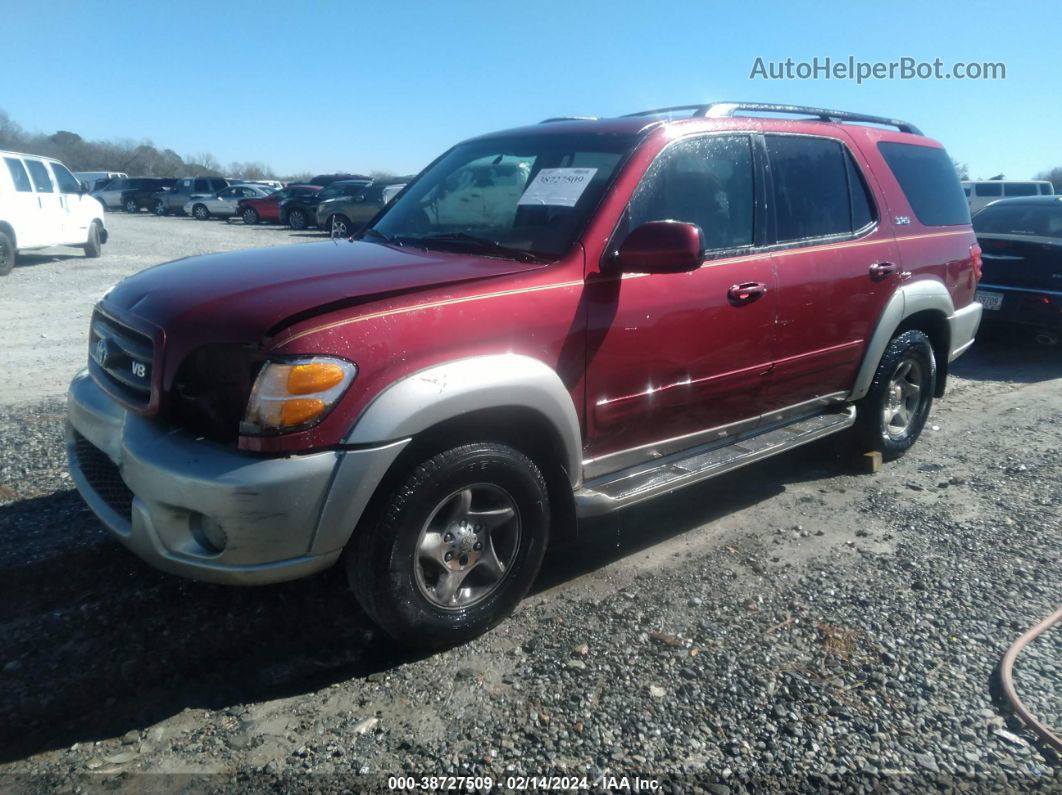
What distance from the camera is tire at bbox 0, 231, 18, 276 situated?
1296cm

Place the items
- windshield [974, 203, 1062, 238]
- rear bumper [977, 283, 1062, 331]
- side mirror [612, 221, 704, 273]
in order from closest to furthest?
1. side mirror [612, 221, 704, 273]
2. rear bumper [977, 283, 1062, 331]
3. windshield [974, 203, 1062, 238]

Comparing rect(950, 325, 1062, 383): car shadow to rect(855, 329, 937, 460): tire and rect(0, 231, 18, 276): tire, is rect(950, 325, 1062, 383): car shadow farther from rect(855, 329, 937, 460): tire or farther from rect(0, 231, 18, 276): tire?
rect(0, 231, 18, 276): tire

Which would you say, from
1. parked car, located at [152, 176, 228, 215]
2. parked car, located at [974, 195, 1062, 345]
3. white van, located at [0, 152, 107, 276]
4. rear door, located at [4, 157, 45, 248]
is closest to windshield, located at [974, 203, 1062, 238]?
parked car, located at [974, 195, 1062, 345]

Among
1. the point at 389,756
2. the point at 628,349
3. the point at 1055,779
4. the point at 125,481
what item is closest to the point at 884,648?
the point at 1055,779

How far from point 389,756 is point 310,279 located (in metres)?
1.65

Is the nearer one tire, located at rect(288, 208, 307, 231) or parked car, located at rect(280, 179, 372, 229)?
parked car, located at rect(280, 179, 372, 229)

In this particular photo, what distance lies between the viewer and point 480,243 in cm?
360

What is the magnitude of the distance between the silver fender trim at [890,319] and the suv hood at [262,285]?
2437 millimetres

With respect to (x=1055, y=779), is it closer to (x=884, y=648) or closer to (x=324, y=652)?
(x=884, y=648)

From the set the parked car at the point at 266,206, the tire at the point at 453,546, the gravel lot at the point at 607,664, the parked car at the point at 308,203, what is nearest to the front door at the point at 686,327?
the tire at the point at 453,546

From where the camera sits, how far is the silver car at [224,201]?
31.8 metres

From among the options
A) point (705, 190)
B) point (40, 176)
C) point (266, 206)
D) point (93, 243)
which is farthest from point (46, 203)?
point (266, 206)

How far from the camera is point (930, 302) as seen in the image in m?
5.05

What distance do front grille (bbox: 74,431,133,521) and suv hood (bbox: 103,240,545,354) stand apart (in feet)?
1.76
